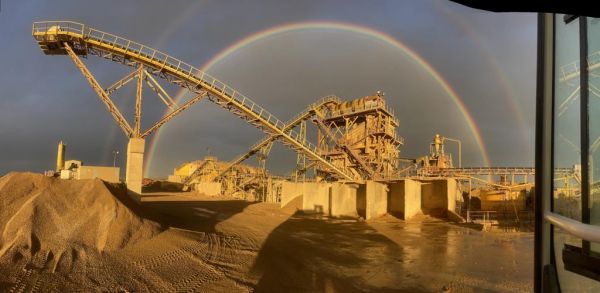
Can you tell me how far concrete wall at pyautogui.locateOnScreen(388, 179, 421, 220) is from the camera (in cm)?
3653

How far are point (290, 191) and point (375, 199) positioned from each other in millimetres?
9672

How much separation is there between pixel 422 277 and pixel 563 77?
43.8ft

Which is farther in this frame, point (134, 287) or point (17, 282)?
point (134, 287)

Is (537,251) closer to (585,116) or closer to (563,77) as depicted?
(585,116)

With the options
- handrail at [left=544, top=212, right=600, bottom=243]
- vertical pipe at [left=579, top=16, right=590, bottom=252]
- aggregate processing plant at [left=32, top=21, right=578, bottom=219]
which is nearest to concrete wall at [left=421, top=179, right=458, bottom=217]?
aggregate processing plant at [left=32, top=21, right=578, bottom=219]

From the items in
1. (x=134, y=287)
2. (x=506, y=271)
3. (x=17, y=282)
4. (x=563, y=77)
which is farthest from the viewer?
(x=506, y=271)

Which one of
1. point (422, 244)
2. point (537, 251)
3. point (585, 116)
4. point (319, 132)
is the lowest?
point (422, 244)

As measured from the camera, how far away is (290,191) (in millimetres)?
42969

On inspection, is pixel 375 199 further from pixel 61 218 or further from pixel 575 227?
pixel 575 227

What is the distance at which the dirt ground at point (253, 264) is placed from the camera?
11516 mm

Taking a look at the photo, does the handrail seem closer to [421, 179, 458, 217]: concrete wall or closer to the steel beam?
the steel beam

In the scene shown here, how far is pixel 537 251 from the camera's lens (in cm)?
256

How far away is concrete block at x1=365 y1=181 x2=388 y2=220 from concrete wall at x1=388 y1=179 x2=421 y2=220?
884mm

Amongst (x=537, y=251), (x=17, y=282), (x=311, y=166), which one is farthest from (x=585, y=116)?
(x=311, y=166)
